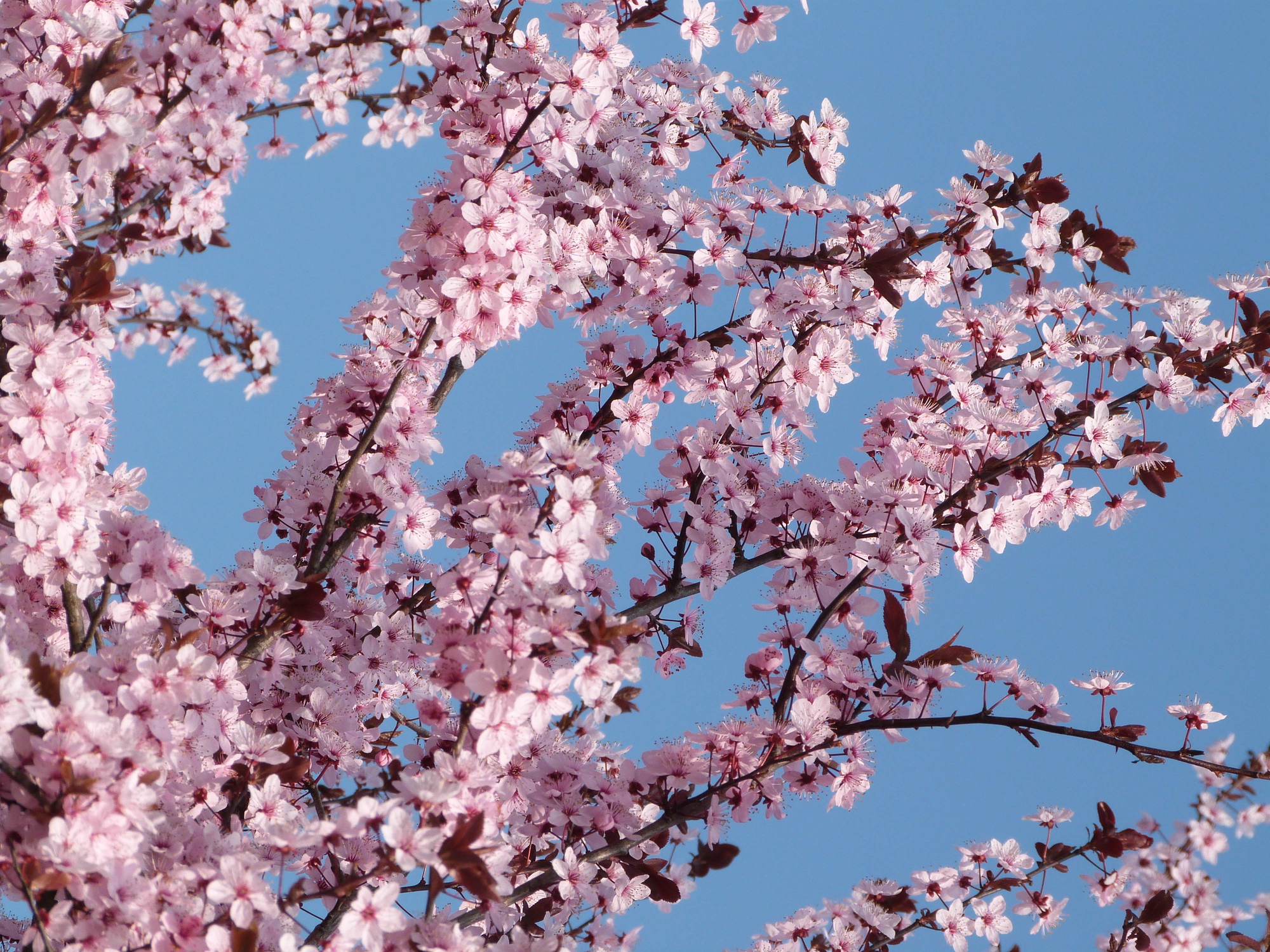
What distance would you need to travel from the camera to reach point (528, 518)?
2273mm

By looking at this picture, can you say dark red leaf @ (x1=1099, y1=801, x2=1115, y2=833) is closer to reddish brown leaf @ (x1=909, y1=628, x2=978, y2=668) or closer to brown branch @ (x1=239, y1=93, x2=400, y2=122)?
reddish brown leaf @ (x1=909, y1=628, x2=978, y2=668)

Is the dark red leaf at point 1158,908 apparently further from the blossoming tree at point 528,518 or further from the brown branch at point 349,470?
the brown branch at point 349,470

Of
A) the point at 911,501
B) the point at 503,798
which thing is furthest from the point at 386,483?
the point at 911,501

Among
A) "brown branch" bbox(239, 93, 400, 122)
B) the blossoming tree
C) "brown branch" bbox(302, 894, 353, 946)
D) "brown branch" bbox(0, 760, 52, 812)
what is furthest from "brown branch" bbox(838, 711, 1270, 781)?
"brown branch" bbox(239, 93, 400, 122)

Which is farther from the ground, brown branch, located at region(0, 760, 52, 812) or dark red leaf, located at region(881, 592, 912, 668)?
dark red leaf, located at region(881, 592, 912, 668)

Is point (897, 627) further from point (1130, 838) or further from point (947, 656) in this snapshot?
point (1130, 838)

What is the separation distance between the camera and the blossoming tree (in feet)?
7.33

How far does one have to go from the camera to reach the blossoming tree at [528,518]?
2.23m

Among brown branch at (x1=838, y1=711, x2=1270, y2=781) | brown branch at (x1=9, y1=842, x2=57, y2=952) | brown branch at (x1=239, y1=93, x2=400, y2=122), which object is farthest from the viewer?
brown branch at (x1=239, y1=93, x2=400, y2=122)

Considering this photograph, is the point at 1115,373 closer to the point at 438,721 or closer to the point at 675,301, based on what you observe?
the point at 675,301

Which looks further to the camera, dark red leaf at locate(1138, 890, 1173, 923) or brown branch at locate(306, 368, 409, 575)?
dark red leaf at locate(1138, 890, 1173, 923)

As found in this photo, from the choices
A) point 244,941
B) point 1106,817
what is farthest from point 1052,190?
point 244,941

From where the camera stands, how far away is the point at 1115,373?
3203 mm

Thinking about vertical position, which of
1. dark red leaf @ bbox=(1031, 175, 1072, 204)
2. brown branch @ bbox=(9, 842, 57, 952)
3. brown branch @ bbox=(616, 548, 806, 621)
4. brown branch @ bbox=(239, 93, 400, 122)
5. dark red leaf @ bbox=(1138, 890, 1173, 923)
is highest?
brown branch @ bbox=(239, 93, 400, 122)
